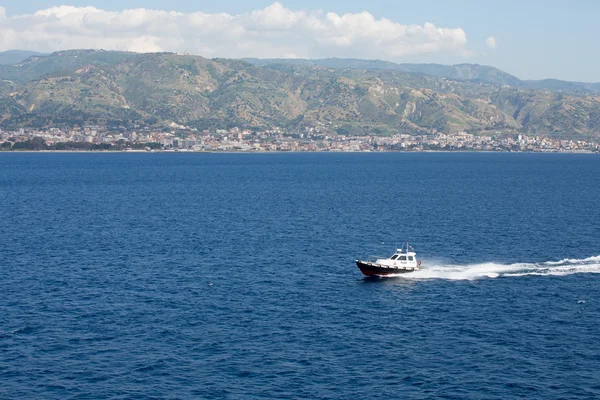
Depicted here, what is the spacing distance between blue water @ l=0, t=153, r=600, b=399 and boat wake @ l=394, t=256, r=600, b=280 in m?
0.39

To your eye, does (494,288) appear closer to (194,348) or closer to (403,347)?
(403,347)

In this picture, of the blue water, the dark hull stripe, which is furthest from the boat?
the blue water

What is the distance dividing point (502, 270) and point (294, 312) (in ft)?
114

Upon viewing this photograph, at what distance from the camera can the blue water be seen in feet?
192

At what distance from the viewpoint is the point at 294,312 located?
3049 inches

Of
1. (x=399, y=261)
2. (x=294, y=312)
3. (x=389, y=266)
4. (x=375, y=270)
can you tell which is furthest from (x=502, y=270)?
(x=294, y=312)

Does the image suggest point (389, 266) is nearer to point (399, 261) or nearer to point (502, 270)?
point (399, 261)

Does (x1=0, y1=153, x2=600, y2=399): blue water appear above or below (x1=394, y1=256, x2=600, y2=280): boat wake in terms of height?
below

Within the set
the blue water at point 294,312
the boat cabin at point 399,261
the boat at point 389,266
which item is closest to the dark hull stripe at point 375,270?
the boat at point 389,266

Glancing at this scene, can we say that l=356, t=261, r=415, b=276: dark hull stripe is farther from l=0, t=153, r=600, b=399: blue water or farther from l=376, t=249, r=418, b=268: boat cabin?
l=0, t=153, r=600, b=399: blue water

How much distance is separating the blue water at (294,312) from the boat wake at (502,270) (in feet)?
1.29

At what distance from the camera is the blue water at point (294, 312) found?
5841cm

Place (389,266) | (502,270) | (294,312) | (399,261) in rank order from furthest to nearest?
(502,270), (399,261), (389,266), (294,312)

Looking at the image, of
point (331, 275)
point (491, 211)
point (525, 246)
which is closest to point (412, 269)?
point (331, 275)
